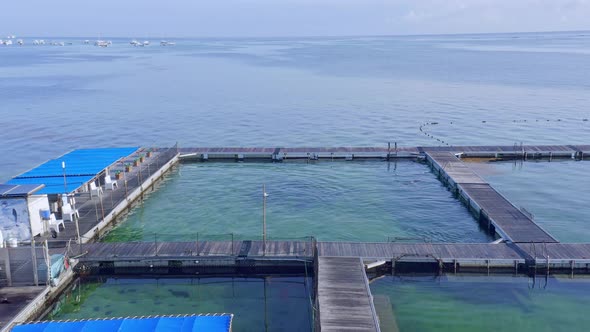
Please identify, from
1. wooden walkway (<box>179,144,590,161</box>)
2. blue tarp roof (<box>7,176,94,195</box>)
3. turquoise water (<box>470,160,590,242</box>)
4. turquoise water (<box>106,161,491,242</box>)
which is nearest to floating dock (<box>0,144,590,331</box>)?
turquoise water (<box>106,161,491,242</box>)

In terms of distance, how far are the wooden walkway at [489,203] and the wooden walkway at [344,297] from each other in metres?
13.2

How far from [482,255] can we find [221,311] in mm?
17601

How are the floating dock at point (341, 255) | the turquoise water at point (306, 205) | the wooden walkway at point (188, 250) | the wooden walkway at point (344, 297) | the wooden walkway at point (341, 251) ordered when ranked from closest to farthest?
1. the wooden walkway at point (344, 297)
2. the floating dock at point (341, 255)
3. the wooden walkway at point (341, 251)
4. the wooden walkway at point (188, 250)
5. the turquoise water at point (306, 205)

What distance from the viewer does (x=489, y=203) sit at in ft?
138

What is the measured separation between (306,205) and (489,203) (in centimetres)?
1613

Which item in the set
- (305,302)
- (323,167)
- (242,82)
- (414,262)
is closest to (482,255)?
(414,262)

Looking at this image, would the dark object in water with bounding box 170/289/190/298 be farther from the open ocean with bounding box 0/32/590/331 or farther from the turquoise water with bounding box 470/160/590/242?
the turquoise water with bounding box 470/160/590/242

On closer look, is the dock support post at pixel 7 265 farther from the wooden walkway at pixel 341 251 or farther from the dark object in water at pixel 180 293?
the dark object in water at pixel 180 293

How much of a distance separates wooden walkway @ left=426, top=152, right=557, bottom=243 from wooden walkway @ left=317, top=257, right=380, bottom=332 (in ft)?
43.2

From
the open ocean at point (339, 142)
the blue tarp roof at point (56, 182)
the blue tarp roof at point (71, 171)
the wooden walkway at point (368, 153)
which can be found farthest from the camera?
the wooden walkway at point (368, 153)

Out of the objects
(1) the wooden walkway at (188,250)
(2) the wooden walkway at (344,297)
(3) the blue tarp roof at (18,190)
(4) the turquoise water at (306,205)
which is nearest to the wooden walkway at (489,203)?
(4) the turquoise water at (306,205)

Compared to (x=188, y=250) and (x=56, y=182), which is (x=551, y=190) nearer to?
(x=188, y=250)

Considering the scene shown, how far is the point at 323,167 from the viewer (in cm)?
5847

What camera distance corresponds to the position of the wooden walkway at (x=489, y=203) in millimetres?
35719
